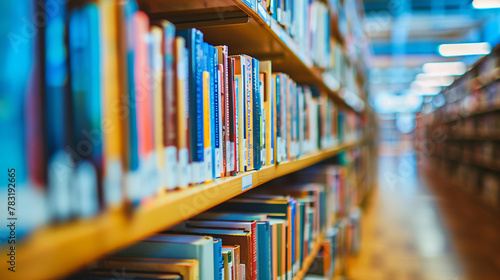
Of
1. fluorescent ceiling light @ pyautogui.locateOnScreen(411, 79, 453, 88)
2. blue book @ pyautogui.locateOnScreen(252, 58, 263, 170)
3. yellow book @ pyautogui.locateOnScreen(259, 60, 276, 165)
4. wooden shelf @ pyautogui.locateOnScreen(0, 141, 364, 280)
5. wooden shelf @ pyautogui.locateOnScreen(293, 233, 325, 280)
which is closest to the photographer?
wooden shelf @ pyautogui.locateOnScreen(0, 141, 364, 280)

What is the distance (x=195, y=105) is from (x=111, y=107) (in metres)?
0.26

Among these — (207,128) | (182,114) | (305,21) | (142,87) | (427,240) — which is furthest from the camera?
(427,240)

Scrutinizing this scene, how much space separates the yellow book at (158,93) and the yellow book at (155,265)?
239mm

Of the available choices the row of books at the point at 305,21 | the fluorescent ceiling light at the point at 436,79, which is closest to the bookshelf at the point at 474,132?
the fluorescent ceiling light at the point at 436,79

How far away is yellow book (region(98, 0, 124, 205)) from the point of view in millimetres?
433

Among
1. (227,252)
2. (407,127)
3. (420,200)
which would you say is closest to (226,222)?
(227,252)

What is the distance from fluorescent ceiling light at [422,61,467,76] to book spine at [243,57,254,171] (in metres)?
8.52

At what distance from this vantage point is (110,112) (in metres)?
0.44

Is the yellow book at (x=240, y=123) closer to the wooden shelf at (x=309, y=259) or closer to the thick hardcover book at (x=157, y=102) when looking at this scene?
the thick hardcover book at (x=157, y=102)

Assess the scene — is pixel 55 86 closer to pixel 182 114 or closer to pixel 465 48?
pixel 182 114

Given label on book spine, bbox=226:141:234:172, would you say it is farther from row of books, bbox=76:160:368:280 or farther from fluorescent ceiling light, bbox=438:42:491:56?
fluorescent ceiling light, bbox=438:42:491:56

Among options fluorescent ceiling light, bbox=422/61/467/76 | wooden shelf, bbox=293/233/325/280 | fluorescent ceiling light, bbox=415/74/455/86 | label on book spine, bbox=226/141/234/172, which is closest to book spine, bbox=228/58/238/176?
label on book spine, bbox=226/141/234/172

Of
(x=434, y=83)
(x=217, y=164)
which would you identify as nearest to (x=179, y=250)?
(x=217, y=164)

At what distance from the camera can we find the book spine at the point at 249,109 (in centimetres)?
97
